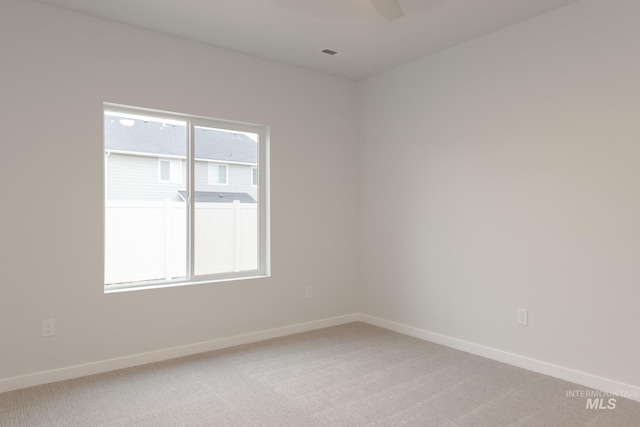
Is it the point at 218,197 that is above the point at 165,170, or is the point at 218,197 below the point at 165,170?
below

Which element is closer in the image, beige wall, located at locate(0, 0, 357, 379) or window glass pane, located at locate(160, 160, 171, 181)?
beige wall, located at locate(0, 0, 357, 379)

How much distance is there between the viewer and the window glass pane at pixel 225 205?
3.78m

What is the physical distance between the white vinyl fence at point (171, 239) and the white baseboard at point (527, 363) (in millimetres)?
1658

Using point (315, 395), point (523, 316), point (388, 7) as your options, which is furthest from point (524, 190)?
point (315, 395)

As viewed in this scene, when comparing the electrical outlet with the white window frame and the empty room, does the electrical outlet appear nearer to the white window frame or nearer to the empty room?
the empty room

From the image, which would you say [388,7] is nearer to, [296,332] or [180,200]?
[180,200]

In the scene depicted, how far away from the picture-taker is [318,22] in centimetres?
323

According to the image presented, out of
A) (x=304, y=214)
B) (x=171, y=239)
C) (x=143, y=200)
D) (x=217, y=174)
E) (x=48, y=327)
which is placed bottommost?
(x=48, y=327)

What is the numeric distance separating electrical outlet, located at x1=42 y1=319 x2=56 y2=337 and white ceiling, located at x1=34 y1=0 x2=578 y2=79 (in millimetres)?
2199

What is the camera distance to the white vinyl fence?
336 cm

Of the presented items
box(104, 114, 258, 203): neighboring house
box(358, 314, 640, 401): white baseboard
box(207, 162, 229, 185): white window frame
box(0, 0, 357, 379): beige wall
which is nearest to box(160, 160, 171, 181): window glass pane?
box(104, 114, 258, 203): neighboring house

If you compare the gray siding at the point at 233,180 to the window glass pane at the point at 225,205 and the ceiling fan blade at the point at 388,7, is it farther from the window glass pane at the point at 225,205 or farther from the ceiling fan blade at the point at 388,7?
the ceiling fan blade at the point at 388,7

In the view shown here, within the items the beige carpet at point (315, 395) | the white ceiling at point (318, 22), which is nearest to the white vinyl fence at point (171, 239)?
the beige carpet at point (315, 395)

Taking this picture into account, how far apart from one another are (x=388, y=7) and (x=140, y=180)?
2.32 metres
